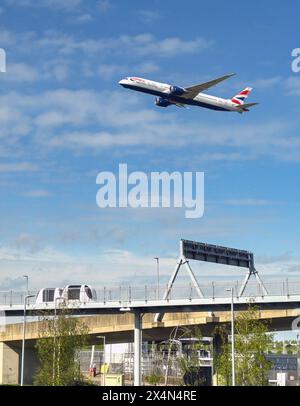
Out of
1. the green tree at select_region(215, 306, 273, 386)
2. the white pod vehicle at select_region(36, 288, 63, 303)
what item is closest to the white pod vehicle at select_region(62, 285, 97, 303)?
the white pod vehicle at select_region(36, 288, 63, 303)

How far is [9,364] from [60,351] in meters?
45.8

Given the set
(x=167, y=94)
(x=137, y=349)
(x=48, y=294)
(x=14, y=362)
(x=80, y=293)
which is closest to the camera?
(x=137, y=349)

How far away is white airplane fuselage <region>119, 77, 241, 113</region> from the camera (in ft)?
265

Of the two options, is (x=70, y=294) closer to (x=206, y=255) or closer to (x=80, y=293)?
(x=80, y=293)

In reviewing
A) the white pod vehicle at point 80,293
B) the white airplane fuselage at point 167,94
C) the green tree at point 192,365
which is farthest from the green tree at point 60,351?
the white airplane fuselage at point 167,94

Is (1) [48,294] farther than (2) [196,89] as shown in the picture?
Yes

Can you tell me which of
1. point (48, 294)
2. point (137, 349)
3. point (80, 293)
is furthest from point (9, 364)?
point (137, 349)

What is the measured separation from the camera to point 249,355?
5244 centimetres

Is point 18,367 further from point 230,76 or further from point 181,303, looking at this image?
point 230,76

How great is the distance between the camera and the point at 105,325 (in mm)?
93875

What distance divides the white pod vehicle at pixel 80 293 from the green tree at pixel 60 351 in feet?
85.2

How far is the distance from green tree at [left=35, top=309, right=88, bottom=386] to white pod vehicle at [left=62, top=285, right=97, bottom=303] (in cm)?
2598
